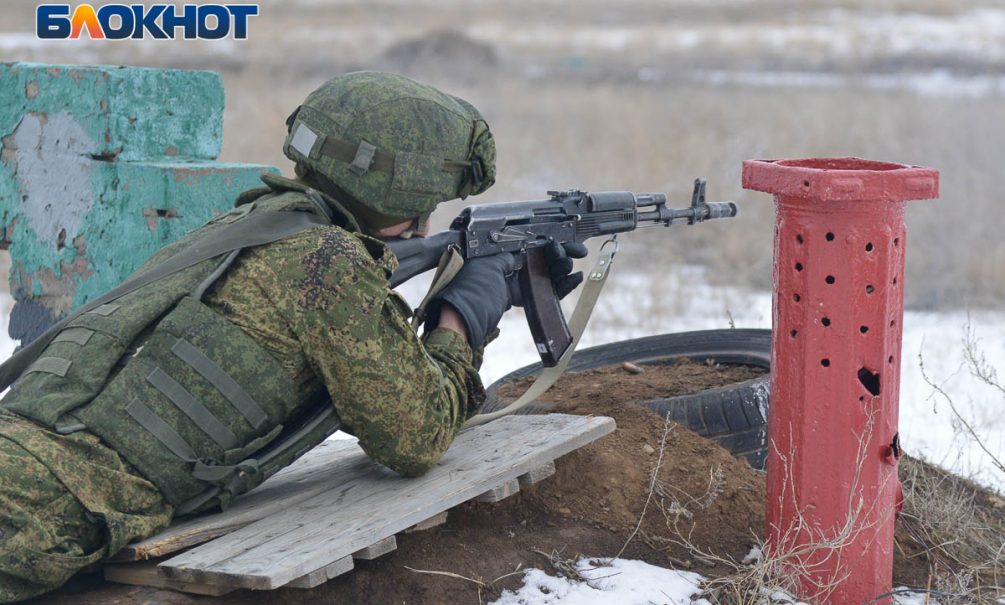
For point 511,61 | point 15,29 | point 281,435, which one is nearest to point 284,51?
point 511,61

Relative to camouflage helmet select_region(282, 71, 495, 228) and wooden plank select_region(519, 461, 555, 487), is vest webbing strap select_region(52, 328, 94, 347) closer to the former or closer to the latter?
camouflage helmet select_region(282, 71, 495, 228)

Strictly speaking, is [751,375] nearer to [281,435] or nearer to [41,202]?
[281,435]

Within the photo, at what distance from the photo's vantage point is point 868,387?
2990mm

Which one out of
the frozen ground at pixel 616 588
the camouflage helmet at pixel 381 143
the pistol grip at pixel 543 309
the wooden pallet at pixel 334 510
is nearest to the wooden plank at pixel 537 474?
the wooden pallet at pixel 334 510

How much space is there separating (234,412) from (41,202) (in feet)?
8.69

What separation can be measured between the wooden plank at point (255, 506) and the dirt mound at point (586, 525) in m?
0.12

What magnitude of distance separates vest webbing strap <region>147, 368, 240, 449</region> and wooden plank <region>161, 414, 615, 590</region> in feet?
0.93

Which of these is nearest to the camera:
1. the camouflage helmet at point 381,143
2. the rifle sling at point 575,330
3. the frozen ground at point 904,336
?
the camouflage helmet at point 381,143

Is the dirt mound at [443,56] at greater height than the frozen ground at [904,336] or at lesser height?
greater

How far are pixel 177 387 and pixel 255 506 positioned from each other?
0.49m

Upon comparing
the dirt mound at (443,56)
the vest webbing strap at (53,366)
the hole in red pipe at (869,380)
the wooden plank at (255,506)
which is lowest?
the wooden plank at (255,506)

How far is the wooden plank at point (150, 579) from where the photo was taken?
2668 mm

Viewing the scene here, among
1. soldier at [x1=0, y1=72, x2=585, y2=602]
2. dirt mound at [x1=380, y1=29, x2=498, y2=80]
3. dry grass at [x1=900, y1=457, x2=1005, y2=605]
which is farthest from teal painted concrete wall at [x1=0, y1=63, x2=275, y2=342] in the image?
dirt mound at [x1=380, y1=29, x2=498, y2=80]

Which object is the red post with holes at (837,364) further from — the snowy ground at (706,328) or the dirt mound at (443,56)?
the dirt mound at (443,56)
